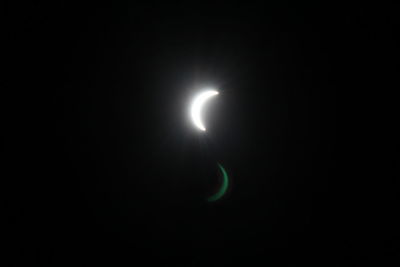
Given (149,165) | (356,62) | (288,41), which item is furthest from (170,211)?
(356,62)

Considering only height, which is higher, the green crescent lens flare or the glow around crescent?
the glow around crescent

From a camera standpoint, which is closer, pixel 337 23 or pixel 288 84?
pixel 337 23

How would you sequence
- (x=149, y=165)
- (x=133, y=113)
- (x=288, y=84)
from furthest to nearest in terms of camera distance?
(x=149, y=165) < (x=133, y=113) < (x=288, y=84)

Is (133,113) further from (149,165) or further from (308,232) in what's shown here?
(308,232)

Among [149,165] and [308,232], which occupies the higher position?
[149,165]

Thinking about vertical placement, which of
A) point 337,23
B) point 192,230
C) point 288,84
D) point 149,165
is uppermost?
point 337,23

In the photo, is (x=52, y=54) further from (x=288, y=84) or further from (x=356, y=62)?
(x=356, y=62)

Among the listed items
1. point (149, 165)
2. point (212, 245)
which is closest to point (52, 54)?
point (149, 165)

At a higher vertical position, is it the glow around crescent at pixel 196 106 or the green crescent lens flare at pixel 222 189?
the glow around crescent at pixel 196 106

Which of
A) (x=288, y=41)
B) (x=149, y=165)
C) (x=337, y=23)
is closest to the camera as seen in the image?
(x=337, y=23)
